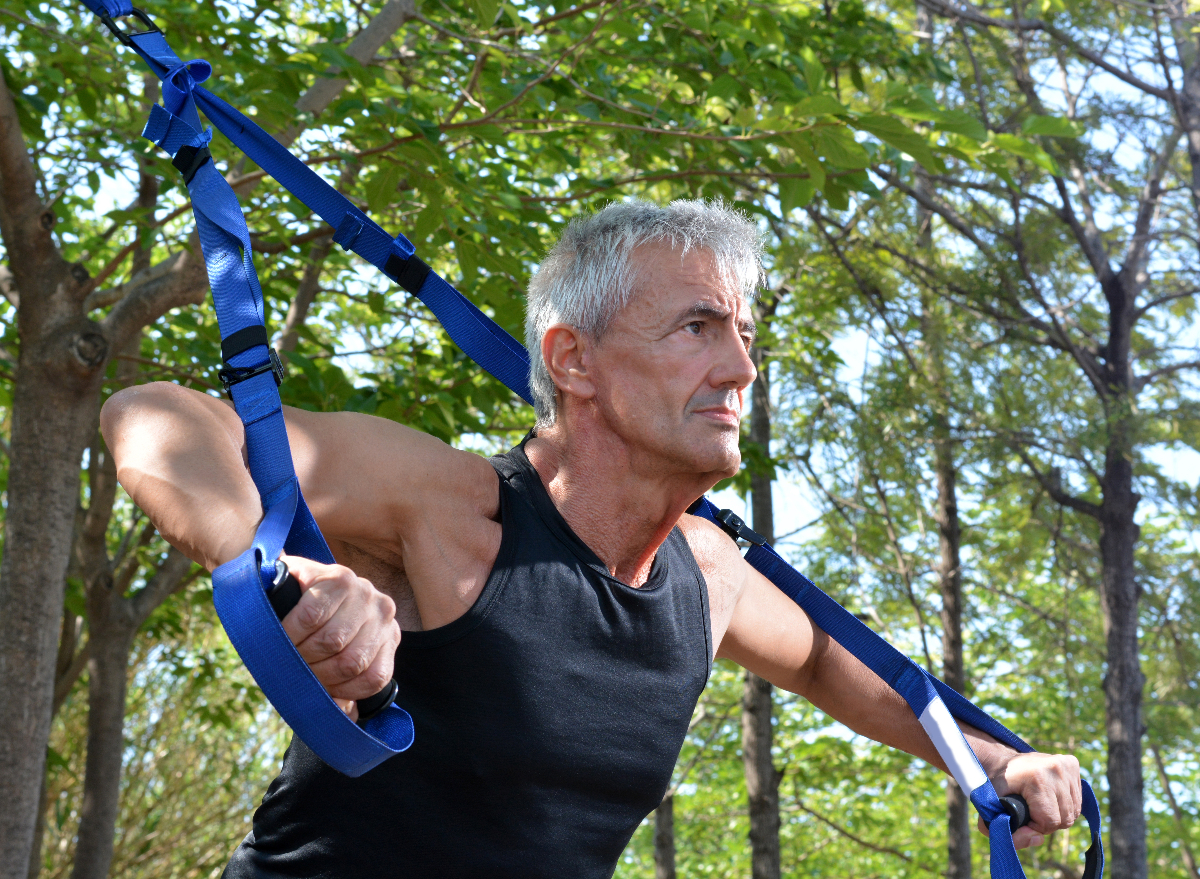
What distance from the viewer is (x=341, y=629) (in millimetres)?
1059

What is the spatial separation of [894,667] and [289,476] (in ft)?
4.40

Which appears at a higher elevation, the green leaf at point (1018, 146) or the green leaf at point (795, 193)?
the green leaf at point (795, 193)

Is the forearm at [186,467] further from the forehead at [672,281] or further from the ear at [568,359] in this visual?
the forehead at [672,281]

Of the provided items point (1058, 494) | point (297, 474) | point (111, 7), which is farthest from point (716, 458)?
point (1058, 494)

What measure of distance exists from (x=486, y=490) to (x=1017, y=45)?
8975mm

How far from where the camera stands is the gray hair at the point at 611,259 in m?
2.01

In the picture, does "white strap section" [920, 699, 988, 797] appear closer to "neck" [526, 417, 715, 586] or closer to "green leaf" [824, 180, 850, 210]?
"neck" [526, 417, 715, 586]

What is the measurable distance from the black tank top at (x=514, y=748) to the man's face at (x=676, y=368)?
0.23 metres

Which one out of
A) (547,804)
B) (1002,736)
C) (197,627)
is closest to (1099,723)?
(197,627)

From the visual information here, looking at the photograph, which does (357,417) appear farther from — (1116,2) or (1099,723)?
(1099,723)

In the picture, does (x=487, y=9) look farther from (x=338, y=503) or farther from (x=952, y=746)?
(x=952, y=746)

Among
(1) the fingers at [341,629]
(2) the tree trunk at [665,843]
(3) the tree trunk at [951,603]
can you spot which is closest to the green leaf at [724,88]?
(1) the fingers at [341,629]

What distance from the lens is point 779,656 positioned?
2303mm

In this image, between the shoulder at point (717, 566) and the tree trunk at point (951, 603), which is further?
the tree trunk at point (951, 603)
